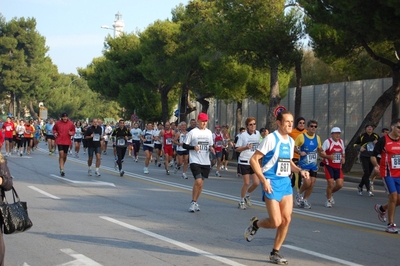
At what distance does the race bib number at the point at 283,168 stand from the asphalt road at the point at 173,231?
1.04 m

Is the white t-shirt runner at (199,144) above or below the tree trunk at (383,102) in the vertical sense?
below

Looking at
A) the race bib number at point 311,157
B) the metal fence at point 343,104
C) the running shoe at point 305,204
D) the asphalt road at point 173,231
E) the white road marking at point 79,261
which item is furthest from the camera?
the metal fence at point 343,104

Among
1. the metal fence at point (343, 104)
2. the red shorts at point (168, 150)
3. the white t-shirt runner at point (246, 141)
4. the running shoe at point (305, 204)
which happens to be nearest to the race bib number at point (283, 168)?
the white t-shirt runner at point (246, 141)

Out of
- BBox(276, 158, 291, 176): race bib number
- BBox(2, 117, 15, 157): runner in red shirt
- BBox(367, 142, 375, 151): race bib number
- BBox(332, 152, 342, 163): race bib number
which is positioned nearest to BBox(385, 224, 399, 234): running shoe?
BBox(276, 158, 291, 176): race bib number

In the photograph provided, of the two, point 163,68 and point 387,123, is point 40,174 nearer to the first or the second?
point 387,123

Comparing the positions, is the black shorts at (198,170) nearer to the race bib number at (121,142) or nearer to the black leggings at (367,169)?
the black leggings at (367,169)

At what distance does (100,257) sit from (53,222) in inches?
119

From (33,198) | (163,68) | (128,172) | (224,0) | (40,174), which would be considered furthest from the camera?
(163,68)

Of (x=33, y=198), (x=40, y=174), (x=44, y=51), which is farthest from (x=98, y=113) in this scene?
(x=33, y=198)

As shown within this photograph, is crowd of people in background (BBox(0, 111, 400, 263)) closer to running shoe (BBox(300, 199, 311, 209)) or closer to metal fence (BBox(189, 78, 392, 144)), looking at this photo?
running shoe (BBox(300, 199, 311, 209))

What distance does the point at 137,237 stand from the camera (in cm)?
943

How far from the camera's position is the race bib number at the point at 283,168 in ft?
26.1

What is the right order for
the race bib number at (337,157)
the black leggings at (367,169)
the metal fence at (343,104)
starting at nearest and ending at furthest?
1. the race bib number at (337,157)
2. the black leggings at (367,169)
3. the metal fence at (343,104)

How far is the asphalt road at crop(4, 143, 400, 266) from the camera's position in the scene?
8.09 metres
